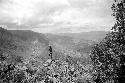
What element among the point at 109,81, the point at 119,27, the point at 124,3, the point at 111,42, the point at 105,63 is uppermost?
the point at 124,3

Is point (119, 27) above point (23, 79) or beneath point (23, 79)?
above

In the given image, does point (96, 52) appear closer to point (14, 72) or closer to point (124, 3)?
point (124, 3)

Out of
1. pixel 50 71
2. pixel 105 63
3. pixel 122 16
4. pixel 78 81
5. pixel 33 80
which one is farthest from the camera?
pixel 33 80

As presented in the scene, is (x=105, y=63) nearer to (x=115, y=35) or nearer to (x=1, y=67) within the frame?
(x=115, y=35)

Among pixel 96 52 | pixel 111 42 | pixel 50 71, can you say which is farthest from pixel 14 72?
pixel 111 42

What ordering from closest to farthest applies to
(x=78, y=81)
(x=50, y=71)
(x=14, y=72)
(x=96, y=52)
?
(x=96, y=52) → (x=78, y=81) → (x=50, y=71) → (x=14, y=72)

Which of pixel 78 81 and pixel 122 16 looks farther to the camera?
pixel 78 81

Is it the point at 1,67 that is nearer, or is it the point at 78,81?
the point at 78,81

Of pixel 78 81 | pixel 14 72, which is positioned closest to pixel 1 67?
pixel 14 72

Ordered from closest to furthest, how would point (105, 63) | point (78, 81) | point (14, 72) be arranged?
point (105, 63) < point (78, 81) < point (14, 72)
